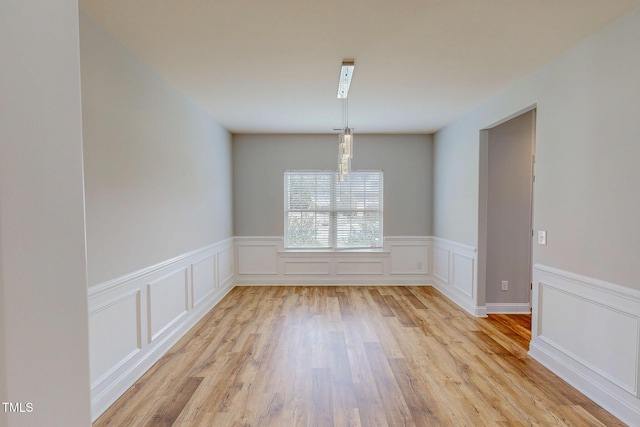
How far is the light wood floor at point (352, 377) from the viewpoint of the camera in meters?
2.16

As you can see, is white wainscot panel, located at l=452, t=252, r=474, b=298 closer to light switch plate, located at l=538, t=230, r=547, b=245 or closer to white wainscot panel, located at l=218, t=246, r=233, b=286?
light switch plate, located at l=538, t=230, r=547, b=245

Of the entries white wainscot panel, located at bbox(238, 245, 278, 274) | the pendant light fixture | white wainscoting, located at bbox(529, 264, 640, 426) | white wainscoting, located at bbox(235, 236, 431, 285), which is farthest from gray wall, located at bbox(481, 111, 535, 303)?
white wainscot panel, located at bbox(238, 245, 278, 274)

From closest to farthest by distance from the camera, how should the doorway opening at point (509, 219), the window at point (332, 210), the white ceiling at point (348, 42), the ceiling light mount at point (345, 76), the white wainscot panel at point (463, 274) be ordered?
the white ceiling at point (348, 42) < the ceiling light mount at point (345, 76) < the doorway opening at point (509, 219) < the white wainscot panel at point (463, 274) < the window at point (332, 210)

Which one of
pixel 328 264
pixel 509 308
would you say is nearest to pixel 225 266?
pixel 328 264

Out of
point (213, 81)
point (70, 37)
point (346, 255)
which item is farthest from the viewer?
point (346, 255)

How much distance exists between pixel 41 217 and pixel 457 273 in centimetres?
491

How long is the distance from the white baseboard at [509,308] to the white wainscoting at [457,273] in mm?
202

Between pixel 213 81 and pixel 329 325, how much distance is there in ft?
9.56

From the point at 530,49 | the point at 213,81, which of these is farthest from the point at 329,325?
the point at 530,49

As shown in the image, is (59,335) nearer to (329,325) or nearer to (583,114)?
(583,114)

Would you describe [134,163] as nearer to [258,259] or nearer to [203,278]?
[203,278]

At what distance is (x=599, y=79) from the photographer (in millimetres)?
2336

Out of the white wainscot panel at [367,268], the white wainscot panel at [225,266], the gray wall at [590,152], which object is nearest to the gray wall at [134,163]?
the white wainscot panel at [225,266]

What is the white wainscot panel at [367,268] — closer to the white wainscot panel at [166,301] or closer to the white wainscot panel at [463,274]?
the white wainscot panel at [463,274]
